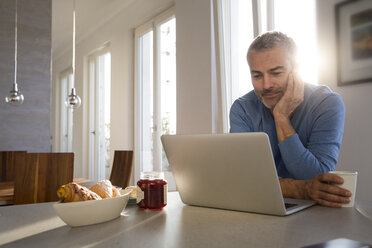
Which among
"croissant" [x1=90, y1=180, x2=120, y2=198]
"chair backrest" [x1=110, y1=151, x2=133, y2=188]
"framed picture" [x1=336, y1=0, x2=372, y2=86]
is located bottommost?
"chair backrest" [x1=110, y1=151, x2=133, y2=188]

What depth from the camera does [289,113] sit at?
1.48 metres

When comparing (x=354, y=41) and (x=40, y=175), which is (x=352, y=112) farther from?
(x=40, y=175)

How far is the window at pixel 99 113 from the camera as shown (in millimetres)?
6172

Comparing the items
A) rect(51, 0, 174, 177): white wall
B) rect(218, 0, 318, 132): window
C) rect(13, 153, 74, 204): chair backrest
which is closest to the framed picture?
rect(218, 0, 318, 132): window

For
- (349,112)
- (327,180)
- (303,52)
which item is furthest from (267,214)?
(303,52)

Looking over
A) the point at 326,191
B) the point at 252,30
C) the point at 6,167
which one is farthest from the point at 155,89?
the point at 326,191

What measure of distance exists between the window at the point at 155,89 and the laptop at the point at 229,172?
2953 millimetres

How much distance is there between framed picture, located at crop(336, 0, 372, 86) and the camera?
2.08 meters

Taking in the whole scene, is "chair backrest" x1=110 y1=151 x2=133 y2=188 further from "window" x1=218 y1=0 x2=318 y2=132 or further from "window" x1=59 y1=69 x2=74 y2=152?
"window" x1=59 y1=69 x2=74 y2=152

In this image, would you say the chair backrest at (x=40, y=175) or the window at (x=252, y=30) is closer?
the chair backrest at (x=40, y=175)

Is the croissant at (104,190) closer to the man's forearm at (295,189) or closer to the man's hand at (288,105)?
the man's forearm at (295,189)

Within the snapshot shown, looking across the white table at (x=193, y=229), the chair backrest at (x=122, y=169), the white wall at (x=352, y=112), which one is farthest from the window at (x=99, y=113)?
the white table at (x=193, y=229)

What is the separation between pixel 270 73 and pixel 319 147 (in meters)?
0.40

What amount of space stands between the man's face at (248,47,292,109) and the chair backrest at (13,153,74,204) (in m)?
1.19
